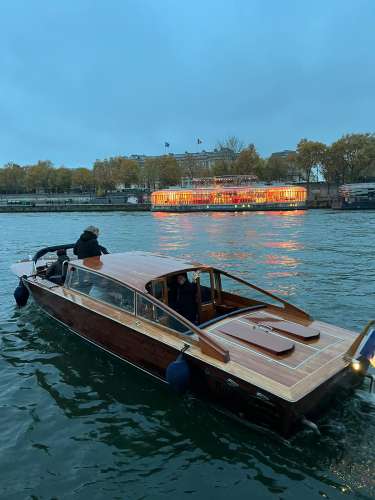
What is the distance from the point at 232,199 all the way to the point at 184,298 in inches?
3560

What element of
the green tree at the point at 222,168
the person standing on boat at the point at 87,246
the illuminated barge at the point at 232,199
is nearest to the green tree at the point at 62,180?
the green tree at the point at 222,168

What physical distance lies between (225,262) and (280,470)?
1638cm

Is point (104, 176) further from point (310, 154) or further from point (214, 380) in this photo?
point (214, 380)

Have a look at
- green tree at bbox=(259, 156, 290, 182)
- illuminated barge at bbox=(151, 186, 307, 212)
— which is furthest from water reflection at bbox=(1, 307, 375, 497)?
green tree at bbox=(259, 156, 290, 182)

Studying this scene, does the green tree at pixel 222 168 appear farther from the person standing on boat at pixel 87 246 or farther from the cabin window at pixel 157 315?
the cabin window at pixel 157 315

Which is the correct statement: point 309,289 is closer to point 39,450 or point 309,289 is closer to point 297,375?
point 297,375

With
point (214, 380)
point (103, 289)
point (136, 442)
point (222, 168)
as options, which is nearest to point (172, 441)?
point (136, 442)

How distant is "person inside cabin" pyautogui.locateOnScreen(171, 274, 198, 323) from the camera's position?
7.82 meters

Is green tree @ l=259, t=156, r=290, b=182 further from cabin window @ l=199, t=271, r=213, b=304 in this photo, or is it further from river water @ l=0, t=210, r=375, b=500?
river water @ l=0, t=210, r=375, b=500

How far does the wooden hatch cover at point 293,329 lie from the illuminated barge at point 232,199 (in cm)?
8682

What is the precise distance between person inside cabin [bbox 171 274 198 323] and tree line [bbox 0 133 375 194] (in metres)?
108

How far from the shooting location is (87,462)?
5.48m

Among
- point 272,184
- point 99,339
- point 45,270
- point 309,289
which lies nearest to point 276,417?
point 99,339

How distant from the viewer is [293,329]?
692cm
